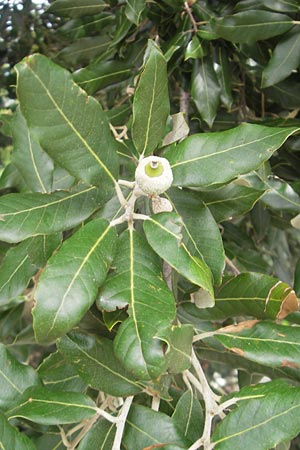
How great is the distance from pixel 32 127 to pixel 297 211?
54 centimetres

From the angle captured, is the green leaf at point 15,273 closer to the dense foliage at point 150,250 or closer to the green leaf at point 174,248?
the dense foliage at point 150,250

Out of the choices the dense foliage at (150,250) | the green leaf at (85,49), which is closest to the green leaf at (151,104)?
the dense foliage at (150,250)

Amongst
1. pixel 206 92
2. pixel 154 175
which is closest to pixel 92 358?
pixel 154 175

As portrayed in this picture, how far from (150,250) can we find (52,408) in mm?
256

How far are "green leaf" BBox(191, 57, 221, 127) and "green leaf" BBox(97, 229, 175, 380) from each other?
0.42 metres

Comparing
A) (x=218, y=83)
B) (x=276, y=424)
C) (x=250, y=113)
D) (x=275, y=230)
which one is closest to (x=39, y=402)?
(x=276, y=424)

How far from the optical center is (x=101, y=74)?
1220 mm

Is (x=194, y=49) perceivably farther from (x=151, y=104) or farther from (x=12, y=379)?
(x=12, y=379)

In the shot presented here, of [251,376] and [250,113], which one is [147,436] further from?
[250,113]

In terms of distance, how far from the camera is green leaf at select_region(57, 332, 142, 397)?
0.89 meters

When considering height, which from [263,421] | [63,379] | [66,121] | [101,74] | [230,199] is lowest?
[63,379]

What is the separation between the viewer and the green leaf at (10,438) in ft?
2.61

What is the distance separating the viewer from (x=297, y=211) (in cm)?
108

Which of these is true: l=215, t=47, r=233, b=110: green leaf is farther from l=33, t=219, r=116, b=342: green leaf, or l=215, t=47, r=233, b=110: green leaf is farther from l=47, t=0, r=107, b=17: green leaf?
l=33, t=219, r=116, b=342: green leaf
